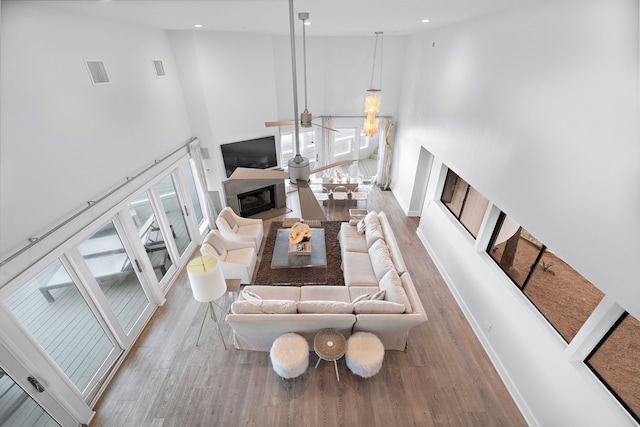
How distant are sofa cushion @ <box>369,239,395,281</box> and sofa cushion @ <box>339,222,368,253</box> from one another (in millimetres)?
313

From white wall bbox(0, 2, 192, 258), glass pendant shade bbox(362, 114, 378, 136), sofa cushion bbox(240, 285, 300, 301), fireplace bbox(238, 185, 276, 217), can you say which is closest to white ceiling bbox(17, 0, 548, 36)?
white wall bbox(0, 2, 192, 258)

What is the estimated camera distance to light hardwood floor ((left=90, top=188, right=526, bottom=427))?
136 inches

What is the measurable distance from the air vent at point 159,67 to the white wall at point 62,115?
0.72ft

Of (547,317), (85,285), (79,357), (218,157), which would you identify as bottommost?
(79,357)

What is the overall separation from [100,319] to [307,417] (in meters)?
3.10

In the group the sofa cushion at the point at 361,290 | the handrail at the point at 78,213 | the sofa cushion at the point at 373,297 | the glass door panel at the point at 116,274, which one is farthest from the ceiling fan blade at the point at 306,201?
the glass door panel at the point at 116,274

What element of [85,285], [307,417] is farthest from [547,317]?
[85,285]

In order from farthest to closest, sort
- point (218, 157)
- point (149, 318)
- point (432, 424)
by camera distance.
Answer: point (218, 157) < point (149, 318) < point (432, 424)

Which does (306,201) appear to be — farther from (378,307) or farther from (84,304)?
(84,304)

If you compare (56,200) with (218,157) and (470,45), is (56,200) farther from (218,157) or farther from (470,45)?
(470,45)

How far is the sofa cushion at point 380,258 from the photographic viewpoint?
480cm

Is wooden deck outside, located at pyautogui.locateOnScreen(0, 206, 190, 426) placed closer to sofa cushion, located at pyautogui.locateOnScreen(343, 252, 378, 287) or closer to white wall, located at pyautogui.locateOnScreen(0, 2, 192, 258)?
white wall, located at pyautogui.locateOnScreen(0, 2, 192, 258)

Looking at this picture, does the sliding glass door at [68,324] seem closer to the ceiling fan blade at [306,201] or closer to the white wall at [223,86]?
the ceiling fan blade at [306,201]

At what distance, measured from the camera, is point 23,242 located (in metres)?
2.69
